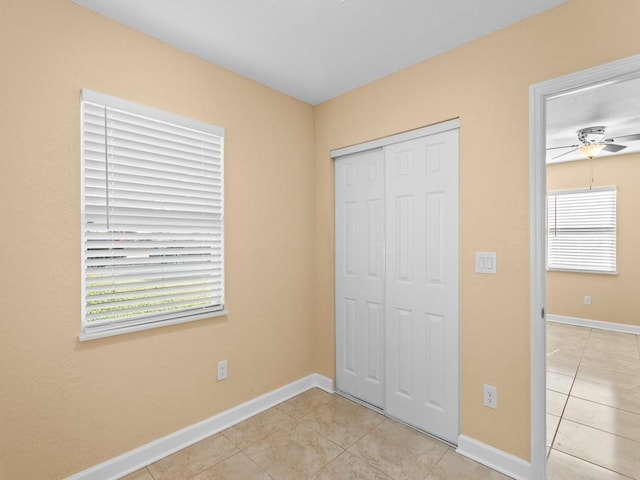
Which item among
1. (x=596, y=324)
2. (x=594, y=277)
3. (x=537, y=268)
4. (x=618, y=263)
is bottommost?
(x=596, y=324)

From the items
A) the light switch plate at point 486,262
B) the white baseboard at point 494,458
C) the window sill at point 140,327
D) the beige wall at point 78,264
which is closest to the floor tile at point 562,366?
the white baseboard at point 494,458

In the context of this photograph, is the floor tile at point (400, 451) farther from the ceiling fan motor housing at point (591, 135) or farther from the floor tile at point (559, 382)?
the ceiling fan motor housing at point (591, 135)

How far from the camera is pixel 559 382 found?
9.93 ft

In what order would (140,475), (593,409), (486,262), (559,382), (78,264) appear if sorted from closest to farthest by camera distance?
1. (78,264)
2. (140,475)
3. (486,262)
4. (593,409)
5. (559,382)

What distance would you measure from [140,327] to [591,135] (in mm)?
4673

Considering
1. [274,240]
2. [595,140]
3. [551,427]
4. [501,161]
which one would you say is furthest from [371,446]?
[595,140]

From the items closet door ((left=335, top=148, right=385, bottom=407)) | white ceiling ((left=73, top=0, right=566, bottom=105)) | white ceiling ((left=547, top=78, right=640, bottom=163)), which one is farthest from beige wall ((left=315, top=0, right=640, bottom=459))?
white ceiling ((left=547, top=78, right=640, bottom=163))

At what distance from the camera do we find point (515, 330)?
186 centimetres

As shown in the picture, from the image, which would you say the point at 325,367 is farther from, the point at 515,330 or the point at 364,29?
the point at 364,29

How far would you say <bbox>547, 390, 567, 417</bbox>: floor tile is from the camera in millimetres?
2518

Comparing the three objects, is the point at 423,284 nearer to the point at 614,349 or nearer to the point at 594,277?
A: the point at 614,349

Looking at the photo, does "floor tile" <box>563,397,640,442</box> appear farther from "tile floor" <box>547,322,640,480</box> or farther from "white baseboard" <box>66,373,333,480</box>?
"white baseboard" <box>66,373,333,480</box>

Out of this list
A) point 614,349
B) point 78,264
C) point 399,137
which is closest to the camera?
point 78,264

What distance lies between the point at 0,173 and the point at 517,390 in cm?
286
